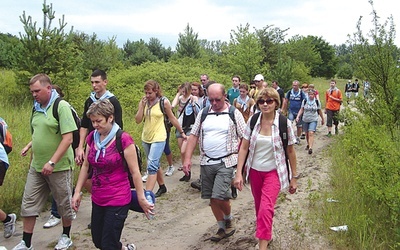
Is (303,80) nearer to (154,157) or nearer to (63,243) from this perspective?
(154,157)

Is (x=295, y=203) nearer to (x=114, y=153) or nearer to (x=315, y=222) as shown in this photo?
(x=315, y=222)

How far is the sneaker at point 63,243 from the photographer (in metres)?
4.71

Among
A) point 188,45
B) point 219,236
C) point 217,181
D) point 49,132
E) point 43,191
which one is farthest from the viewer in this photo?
point 188,45

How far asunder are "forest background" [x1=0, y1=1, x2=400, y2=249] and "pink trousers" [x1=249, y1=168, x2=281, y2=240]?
0.98 m

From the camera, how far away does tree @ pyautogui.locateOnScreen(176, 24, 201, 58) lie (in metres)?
28.0

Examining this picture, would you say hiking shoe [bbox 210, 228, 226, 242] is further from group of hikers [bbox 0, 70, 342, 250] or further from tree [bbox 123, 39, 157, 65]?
tree [bbox 123, 39, 157, 65]

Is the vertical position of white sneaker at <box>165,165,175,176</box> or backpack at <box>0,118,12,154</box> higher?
backpack at <box>0,118,12,154</box>

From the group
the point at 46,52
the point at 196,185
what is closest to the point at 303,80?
the point at 46,52

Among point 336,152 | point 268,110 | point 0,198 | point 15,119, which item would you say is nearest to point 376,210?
point 268,110

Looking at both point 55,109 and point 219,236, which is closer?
point 55,109

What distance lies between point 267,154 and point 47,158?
249 cm

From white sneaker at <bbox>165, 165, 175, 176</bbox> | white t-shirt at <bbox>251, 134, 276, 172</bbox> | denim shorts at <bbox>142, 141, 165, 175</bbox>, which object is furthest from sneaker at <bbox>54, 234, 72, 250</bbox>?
white sneaker at <bbox>165, 165, 175, 176</bbox>

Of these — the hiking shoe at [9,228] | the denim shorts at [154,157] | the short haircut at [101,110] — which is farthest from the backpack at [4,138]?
the denim shorts at [154,157]

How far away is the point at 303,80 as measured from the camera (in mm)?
30031
